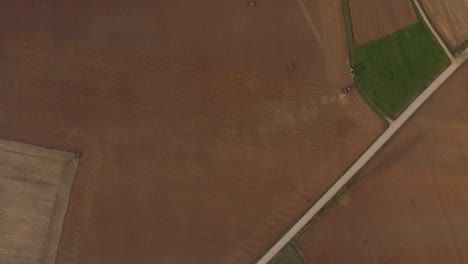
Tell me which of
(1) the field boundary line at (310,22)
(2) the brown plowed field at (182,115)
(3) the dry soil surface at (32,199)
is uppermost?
(1) the field boundary line at (310,22)

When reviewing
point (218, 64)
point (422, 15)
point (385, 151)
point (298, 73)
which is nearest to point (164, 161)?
point (218, 64)

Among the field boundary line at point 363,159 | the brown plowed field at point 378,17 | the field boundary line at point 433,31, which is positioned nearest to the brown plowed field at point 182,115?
the field boundary line at point 363,159

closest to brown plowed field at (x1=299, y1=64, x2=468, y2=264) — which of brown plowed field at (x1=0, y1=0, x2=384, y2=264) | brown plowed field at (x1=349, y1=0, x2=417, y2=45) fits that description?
brown plowed field at (x1=0, y1=0, x2=384, y2=264)

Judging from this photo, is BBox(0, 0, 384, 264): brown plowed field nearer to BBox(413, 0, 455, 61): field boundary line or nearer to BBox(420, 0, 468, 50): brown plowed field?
BBox(413, 0, 455, 61): field boundary line

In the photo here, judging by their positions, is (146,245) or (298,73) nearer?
(146,245)

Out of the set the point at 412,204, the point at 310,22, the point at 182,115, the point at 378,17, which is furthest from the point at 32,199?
the point at 378,17

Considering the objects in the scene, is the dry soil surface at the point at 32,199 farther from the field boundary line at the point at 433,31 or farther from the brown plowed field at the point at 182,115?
the field boundary line at the point at 433,31

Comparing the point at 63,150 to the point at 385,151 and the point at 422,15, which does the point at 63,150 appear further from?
the point at 422,15
